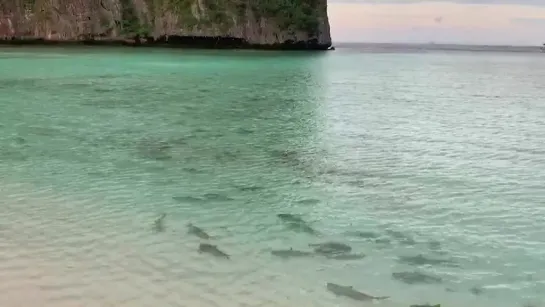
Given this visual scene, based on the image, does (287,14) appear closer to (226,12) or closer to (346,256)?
(226,12)

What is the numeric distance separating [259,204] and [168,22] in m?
67.1

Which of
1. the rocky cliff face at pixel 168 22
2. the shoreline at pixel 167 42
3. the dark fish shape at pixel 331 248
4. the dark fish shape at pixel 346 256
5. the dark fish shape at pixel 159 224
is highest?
the rocky cliff face at pixel 168 22

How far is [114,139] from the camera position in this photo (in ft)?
41.1

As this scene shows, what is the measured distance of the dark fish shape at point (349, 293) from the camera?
199 inches

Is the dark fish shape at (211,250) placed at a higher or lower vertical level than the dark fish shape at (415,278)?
higher

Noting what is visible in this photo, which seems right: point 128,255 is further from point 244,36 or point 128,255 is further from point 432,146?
point 244,36

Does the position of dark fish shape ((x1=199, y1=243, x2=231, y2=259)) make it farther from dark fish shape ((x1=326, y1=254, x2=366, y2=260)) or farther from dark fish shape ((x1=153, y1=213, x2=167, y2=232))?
dark fish shape ((x1=326, y1=254, x2=366, y2=260))

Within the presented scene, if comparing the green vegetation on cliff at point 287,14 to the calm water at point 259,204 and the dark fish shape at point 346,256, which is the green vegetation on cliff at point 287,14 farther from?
the dark fish shape at point 346,256

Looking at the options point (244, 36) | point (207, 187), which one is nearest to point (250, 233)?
point (207, 187)

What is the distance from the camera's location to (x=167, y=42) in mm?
70938

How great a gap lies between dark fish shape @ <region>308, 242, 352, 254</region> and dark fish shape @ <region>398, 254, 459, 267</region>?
0.59 metres

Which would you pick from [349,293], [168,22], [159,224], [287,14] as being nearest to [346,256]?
[349,293]

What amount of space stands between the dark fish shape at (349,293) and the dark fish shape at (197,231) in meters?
1.72

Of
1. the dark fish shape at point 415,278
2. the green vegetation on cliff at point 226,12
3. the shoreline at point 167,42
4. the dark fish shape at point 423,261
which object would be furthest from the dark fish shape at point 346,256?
the green vegetation on cliff at point 226,12
